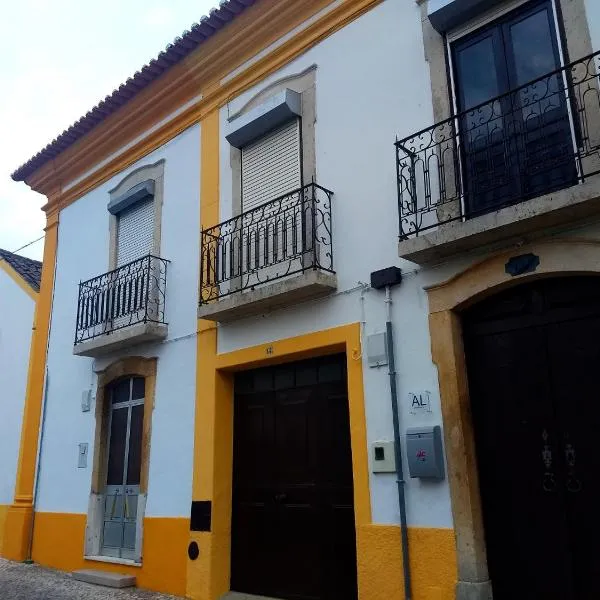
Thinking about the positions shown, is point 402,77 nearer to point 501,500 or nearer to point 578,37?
point 578,37

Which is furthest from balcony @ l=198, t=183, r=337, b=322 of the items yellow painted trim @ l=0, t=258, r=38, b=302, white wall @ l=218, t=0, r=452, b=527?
yellow painted trim @ l=0, t=258, r=38, b=302

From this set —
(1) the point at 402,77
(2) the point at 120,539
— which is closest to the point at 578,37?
(1) the point at 402,77

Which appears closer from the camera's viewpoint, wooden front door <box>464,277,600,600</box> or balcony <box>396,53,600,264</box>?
wooden front door <box>464,277,600,600</box>

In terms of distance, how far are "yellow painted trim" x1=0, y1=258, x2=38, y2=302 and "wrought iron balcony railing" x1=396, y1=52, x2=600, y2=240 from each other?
6979 millimetres

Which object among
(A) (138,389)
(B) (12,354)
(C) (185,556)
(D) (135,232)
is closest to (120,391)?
(A) (138,389)

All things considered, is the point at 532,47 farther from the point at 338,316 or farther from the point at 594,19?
the point at 338,316

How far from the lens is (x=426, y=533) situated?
455 cm

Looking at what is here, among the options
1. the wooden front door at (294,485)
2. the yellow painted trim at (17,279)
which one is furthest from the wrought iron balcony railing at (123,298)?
the yellow painted trim at (17,279)

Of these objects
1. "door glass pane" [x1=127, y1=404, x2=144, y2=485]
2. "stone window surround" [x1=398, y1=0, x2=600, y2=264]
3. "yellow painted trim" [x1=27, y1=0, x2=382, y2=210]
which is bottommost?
"door glass pane" [x1=127, y1=404, x2=144, y2=485]

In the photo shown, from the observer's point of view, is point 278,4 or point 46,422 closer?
point 278,4

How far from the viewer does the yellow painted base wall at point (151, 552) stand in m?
6.31

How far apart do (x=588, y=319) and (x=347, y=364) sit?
198cm

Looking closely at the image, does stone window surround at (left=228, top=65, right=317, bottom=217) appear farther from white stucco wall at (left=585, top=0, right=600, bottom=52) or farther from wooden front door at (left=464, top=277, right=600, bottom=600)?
white stucco wall at (left=585, top=0, right=600, bottom=52)

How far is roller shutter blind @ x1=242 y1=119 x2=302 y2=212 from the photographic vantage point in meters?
6.39
